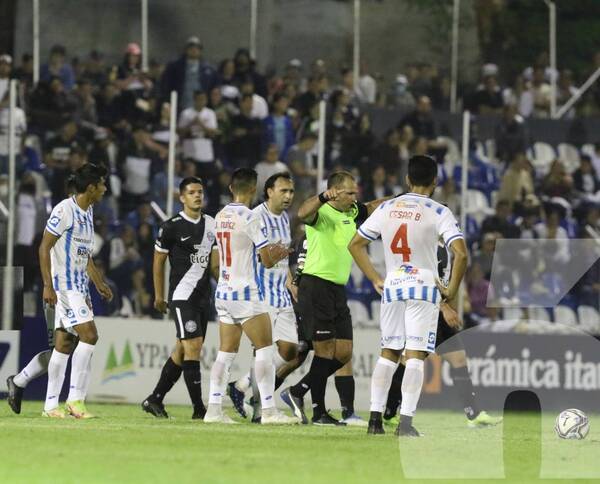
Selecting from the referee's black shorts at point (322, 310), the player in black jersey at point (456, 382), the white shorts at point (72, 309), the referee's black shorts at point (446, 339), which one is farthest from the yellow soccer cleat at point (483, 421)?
the white shorts at point (72, 309)

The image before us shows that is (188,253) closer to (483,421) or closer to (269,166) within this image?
(483,421)

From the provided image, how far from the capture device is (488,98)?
84.0ft

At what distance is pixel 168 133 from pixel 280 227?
6.56 m

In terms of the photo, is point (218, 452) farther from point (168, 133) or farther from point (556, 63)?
point (556, 63)

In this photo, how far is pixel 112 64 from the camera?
75.6 feet

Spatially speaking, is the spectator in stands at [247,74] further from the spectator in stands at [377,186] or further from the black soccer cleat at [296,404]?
the black soccer cleat at [296,404]

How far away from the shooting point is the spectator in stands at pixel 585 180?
23.9 metres

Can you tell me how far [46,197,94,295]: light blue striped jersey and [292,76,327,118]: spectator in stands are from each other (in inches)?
339

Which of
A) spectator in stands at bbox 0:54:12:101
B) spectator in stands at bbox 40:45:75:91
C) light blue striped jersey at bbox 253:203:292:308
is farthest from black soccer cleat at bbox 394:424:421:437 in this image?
spectator in stands at bbox 40:45:75:91

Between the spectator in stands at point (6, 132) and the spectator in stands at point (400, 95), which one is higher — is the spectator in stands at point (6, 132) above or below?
below

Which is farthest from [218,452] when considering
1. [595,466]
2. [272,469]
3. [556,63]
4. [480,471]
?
[556,63]

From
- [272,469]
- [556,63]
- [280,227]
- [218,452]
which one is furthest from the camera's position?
[556,63]

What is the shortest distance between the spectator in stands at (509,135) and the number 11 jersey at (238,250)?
10269 millimetres

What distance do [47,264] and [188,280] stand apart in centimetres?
164
